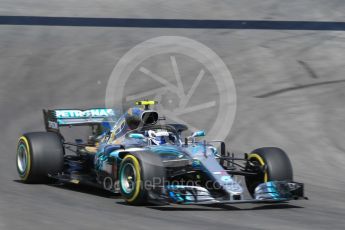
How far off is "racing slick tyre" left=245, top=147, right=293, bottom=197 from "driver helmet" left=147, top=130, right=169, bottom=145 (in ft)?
4.45

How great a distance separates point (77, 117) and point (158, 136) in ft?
8.91

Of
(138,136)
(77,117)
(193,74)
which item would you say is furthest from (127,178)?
(193,74)

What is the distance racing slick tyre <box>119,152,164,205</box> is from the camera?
11.0 meters

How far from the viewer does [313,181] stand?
571 inches

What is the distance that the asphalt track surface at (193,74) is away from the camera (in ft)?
34.4

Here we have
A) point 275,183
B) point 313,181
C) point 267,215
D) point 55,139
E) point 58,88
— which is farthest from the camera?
point 58,88

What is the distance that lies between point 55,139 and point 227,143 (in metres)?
5.24

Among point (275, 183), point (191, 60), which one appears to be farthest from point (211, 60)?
point (275, 183)

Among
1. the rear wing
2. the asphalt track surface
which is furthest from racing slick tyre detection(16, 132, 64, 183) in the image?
the rear wing

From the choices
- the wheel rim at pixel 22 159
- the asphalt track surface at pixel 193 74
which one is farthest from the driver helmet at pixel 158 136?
the wheel rim at pixel 22 159

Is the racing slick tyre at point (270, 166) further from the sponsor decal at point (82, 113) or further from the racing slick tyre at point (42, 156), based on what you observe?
the sponsor decal at point (82, 113)

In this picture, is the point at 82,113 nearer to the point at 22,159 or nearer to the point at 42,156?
the point at 22,159

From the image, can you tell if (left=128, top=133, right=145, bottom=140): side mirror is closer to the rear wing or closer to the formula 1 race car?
the formula 1 race car

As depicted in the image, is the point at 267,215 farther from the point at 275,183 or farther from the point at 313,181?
the point at 313,181
